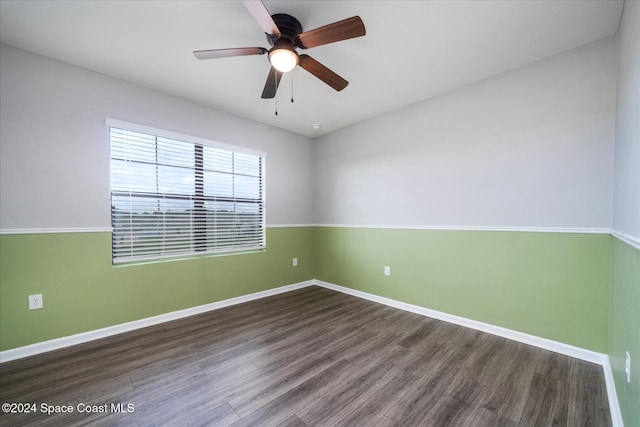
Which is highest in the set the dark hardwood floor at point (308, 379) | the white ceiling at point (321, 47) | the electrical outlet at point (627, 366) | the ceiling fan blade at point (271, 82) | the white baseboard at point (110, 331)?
the white ceiling at point (321, 47)

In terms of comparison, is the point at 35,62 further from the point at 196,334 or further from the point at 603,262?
the point at 603,262

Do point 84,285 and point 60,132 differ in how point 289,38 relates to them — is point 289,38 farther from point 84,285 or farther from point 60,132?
point 84,285

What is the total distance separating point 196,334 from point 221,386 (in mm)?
913

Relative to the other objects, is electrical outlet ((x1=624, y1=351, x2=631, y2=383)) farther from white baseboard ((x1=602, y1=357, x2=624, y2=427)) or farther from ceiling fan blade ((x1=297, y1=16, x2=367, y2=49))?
ceiling fan blade ((x1=297, y1=16, x2=367, y2=49))

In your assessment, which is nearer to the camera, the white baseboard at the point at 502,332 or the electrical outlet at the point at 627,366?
the electrical outlet at the point at 627,366

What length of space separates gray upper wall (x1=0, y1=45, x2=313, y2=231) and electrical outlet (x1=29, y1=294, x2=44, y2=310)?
0.58 metres

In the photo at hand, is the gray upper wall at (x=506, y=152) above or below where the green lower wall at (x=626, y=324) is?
above

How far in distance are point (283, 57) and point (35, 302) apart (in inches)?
110

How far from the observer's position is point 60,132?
7.23 ft

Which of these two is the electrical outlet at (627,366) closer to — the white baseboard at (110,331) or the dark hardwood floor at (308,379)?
the dark hardwood floor at (308,379)

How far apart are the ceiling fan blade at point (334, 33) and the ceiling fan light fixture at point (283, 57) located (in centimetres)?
9

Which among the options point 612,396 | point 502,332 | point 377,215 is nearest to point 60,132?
point 377,215

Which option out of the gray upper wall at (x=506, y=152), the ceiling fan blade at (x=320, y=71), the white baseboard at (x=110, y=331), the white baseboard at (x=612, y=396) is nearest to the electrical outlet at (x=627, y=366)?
the white baseboard at (x=612, y=396)

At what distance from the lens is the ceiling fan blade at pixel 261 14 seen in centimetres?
132
